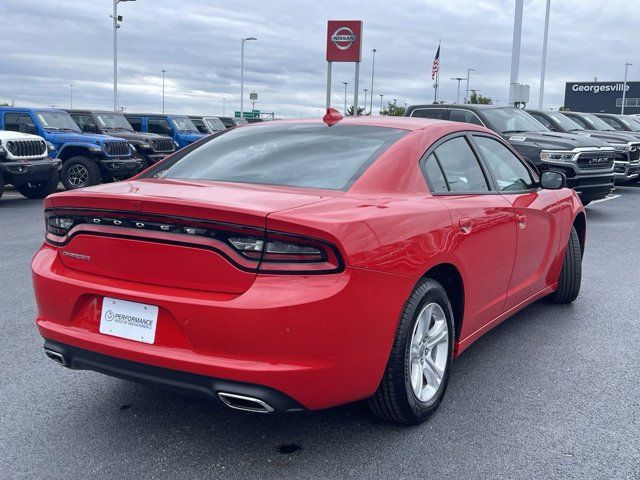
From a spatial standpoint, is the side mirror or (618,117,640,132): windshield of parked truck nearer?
the side mirror

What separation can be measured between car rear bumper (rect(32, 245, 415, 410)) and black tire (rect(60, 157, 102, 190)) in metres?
13.2

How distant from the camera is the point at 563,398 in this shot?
3896mm

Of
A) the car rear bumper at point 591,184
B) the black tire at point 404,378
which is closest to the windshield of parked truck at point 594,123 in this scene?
the car rear bumper at point 591,184

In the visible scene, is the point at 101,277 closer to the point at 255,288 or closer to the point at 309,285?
the point at 255,288

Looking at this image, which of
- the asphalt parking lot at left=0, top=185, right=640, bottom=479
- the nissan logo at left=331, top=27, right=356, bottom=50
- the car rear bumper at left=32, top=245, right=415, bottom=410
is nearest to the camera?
the car rear bumper at left=32, top=245, right=415, bottom=410

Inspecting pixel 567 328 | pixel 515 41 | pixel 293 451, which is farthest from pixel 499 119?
pixel 515 41

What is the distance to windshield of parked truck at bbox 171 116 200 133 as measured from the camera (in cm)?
2397

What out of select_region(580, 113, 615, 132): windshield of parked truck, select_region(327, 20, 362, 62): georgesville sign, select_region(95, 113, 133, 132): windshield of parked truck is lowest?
select_region(95, 113, 133, 132): windshield of parked truck

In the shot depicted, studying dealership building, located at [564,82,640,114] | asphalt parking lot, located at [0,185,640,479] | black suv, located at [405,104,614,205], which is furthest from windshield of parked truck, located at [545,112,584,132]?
dealership building, located at [564,82,640,114]

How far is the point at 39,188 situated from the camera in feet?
49.4

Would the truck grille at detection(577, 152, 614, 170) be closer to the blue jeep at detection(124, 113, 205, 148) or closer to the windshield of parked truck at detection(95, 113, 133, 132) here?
the windshield of parked truck at detection(95, 113, 133, 132)

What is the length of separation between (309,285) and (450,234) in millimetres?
1045

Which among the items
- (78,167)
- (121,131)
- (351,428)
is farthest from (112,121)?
(351,428)

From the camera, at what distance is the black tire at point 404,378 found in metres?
3.23
